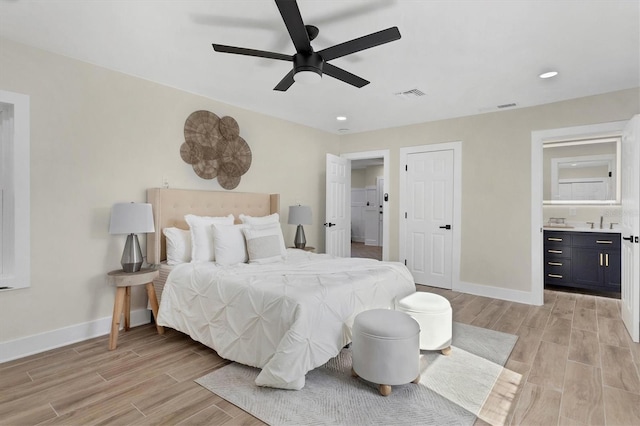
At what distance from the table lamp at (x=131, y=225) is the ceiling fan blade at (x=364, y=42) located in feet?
6.93

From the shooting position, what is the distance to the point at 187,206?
12.2ft

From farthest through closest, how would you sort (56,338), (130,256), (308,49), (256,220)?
(256,220) < (130,256) < (56,338) < (308,49)

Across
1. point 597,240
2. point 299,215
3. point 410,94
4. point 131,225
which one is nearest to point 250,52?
point 131,225

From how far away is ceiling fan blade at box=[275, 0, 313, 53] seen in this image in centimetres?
173

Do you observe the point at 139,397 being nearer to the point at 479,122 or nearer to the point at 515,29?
the point at 515,29

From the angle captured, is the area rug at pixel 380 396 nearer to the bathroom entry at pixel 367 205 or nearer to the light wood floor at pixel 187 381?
the light wood floor at pixel 187 381

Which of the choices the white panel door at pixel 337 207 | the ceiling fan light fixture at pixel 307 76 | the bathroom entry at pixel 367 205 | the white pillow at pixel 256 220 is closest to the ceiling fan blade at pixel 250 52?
the ceiling fan light fixture at pixel 307 76

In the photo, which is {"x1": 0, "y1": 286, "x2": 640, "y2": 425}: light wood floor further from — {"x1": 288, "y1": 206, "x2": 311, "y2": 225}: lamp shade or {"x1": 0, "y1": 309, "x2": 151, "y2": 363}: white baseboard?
{"x1": 288, "y1": 206, "x2": 311, "y2": 225}: lamp shade

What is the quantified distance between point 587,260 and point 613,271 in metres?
0.30

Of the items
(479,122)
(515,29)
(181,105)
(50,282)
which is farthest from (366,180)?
(50,282)

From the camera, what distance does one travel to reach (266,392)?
212cm

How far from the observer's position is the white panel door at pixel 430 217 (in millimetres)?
4922

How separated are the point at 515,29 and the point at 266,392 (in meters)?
3.13

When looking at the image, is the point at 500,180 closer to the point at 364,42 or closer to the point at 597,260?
the point at 597,260
